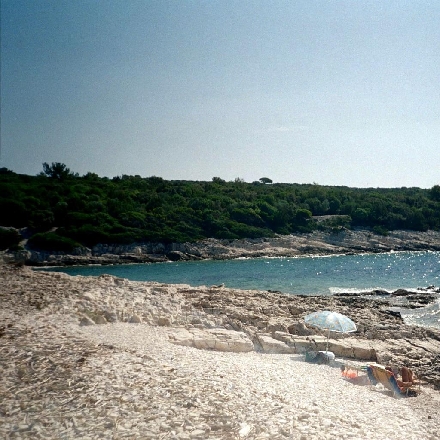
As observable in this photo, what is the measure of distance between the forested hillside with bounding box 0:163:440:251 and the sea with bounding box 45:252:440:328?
30.5 ft

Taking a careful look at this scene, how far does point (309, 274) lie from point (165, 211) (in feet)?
115

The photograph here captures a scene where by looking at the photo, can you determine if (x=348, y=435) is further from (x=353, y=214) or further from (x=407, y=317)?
(x=353, y=214)

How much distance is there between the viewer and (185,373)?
10.1m

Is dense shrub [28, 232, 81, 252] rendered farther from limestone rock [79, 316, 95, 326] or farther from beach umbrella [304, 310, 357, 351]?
beach umbrella [304, 310, 357, 351]

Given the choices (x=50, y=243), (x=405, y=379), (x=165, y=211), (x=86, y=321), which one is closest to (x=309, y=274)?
(x=405, y=379)

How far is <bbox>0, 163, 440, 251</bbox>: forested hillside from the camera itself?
61500mm

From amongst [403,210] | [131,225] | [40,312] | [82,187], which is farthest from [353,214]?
[40,312]

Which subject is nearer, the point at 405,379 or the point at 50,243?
the point at 405,379

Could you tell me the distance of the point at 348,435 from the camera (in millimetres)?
8102

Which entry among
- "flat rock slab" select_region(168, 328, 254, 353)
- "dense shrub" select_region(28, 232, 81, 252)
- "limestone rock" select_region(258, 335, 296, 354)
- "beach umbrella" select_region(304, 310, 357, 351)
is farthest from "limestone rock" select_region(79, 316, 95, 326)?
"dense shrub" select_region(28, 232, 81, 252)

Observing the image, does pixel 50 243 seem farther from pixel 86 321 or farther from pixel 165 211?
pixel 86 321

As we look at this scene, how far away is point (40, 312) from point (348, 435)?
37.3 ft

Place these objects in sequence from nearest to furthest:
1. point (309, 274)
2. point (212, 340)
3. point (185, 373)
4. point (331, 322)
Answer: point (185, 373), point (212, 340), point (331, 322), point (309, 274)

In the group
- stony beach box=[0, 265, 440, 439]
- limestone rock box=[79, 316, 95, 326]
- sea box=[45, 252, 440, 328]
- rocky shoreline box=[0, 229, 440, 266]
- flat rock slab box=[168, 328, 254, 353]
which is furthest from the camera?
rocky shoreline box=[0, 229, 440, 266]
